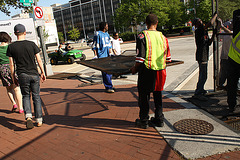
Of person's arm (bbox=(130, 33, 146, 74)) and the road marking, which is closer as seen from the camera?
person's arm (bbox=(130, 33, 146, 74))

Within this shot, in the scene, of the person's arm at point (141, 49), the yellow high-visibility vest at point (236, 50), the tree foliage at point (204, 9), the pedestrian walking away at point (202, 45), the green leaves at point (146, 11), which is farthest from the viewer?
the green leaves at point (146, 11)

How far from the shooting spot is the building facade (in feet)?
391

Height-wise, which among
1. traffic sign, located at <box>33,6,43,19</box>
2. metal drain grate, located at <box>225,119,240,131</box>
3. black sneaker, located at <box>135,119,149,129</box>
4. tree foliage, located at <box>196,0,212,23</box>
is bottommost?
metal drain grate, located at <box>225,119,240,131</box>

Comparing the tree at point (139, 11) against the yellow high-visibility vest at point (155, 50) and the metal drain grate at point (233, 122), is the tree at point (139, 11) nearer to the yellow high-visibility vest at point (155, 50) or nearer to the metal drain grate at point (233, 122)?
the metal drain grate at point (233, 122)

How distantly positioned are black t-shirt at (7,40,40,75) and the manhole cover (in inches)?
112

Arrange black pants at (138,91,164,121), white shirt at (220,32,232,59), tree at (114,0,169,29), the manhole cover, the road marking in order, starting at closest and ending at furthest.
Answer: the manhole cover → black pants at (138,91,164,121) → white shirt at (220,32,232,59) → the road marking → tree at (114,0,169,29)

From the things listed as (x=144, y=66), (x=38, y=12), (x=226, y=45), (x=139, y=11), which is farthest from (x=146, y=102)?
(x=139, y=11)

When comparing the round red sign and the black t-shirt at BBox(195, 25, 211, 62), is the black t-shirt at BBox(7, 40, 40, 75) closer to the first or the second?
the black t-shirt at BBox(195, 25, 211, 62)

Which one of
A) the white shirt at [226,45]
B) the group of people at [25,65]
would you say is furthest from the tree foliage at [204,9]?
the group of people at [25,65]

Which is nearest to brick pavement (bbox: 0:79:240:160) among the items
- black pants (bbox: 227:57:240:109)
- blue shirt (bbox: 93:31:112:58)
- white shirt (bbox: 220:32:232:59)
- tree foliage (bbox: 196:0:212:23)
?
black pants (bbox: 227:57:240:109)

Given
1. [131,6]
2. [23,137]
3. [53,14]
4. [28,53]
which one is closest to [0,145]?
[23,137]

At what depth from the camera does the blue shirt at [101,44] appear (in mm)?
6410

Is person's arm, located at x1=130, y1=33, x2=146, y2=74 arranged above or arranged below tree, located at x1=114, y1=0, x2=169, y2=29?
below

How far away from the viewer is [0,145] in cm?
362
